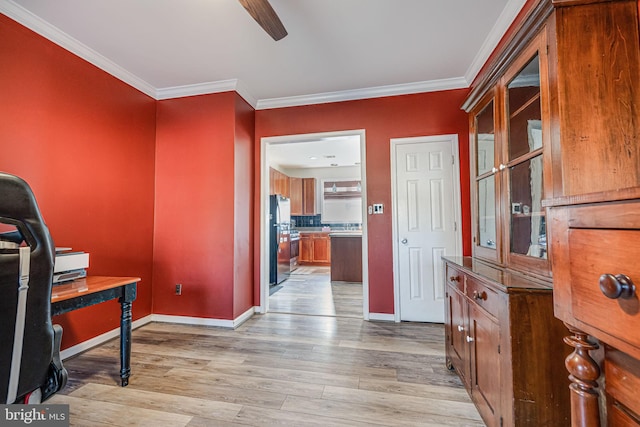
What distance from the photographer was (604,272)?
1.86ft

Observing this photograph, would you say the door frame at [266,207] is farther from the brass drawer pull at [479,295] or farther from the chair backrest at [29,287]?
the chair backrest at [29,287]

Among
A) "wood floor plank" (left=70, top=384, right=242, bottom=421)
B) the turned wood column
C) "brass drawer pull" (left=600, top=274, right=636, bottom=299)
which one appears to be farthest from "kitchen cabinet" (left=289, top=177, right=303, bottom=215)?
"brass drawer pull" (left=600, top=274, right=636, bottom=299)

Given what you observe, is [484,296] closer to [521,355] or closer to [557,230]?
[521,355]

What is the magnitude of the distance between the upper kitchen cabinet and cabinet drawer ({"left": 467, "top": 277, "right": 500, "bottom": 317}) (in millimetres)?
241

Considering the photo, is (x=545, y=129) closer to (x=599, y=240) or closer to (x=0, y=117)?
(x=599, y=240)

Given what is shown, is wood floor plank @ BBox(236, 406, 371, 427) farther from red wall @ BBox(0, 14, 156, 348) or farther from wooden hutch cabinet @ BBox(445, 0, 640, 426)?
red wall @ BBox(0, 14, 156, 348)

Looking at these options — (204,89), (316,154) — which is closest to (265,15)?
(204,89)

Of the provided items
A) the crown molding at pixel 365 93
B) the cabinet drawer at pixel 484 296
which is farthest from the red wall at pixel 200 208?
the cabinet drawer at pixel 484 296

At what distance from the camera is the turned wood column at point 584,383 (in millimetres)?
636

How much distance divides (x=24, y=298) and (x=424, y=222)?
3.00m

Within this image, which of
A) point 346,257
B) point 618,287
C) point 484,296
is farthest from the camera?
point 346,257

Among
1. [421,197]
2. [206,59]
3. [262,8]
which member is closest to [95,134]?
[206,59]

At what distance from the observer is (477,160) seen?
2.14 meters

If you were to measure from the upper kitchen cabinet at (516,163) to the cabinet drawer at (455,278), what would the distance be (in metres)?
0.24
